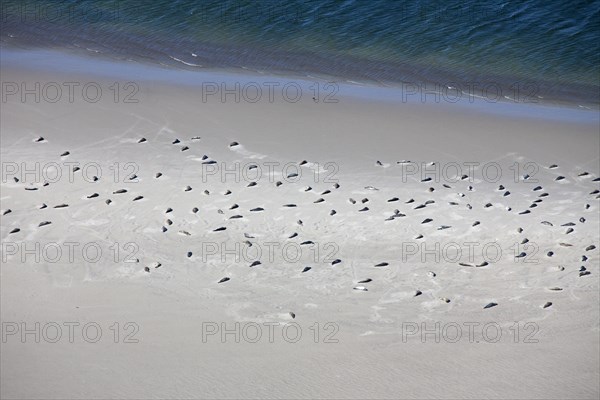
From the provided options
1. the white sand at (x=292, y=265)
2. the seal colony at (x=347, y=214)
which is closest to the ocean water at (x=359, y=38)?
the white sand at (x=292, y=265)

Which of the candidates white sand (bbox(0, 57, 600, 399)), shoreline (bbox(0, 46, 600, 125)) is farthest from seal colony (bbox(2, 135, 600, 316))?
shoreline (bbox(0, 46, 600, 125))

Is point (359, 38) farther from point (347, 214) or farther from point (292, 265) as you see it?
point (292, 265)

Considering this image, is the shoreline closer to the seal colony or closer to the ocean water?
the ocean water

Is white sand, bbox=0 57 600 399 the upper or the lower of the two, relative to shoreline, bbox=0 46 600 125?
lower

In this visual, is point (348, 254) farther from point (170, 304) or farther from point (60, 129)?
point (60, 129)

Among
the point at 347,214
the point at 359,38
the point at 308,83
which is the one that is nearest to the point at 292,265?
the point at 347,214

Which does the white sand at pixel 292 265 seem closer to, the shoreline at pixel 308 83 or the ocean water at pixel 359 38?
the shoreline at pixel 308 83
